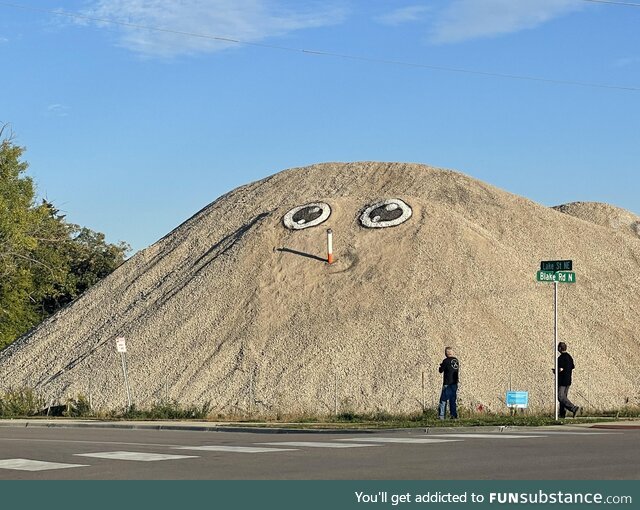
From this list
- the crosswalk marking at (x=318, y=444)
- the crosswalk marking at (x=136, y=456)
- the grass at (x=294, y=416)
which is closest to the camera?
the crosswalk marking at (x=136, y=456)

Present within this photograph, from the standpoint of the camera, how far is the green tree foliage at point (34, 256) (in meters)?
50.3

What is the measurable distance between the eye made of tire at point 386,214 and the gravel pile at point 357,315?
14cm

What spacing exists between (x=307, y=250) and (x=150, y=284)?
8110mm

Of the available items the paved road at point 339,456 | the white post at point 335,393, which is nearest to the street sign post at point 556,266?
the paved road at point 339,456

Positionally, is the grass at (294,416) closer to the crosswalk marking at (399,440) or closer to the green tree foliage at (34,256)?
the crosswalk marking at (399,440)

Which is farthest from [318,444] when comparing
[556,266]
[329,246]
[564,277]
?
[329,246]

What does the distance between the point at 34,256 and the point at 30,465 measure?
46507 millimetres

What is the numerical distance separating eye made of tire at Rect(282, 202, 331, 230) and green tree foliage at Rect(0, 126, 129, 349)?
12.1m

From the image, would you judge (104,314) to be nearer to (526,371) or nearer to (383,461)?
(526,371)

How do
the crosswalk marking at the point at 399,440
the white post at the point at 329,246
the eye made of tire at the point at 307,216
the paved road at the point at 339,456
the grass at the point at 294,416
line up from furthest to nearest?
1. the eye made of tire at the point at 307,216
2. the white post at the point at 329,246
3. the grass at the point at 294,416
4. the crosswalk marking at the point at 399,440
5. the paved road at the point at 339,456

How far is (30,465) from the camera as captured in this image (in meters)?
16.0

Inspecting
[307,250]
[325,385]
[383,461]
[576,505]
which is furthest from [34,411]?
[576,505]

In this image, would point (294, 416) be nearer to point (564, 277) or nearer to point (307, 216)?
point (564, 277)

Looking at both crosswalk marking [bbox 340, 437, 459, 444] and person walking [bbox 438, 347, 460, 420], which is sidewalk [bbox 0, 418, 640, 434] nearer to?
crosswalk marking [bbox 340, 437, 459, 444]
